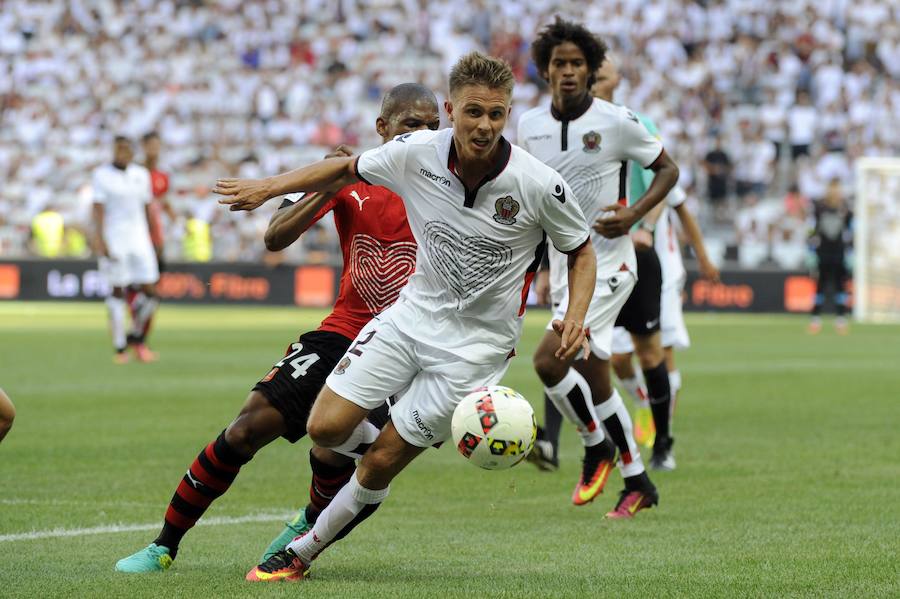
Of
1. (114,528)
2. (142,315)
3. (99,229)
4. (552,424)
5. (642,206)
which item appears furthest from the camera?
(142,315)

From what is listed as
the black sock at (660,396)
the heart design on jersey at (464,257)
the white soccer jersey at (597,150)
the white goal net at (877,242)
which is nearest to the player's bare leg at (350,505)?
the heart design on jersey at (464,257)

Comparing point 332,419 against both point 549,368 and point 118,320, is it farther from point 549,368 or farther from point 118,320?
point 118,320

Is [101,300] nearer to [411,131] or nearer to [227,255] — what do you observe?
[227,255]

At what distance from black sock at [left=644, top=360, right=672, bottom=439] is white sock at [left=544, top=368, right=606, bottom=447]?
66.0 inches

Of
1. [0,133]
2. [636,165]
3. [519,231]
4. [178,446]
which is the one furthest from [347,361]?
[0,133]

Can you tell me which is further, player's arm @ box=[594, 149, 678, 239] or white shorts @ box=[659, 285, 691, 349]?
white shorts @ box=[659, 285, 691, 349]

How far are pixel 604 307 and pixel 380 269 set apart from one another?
7.00ft

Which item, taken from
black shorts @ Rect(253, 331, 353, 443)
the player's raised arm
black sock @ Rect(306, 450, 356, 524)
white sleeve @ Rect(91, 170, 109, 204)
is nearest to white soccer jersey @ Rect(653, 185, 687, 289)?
black sock @ Rect(306, 450, 356, 524)

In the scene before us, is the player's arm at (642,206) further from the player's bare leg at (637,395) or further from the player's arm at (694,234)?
the player's bare leg at (637,395)

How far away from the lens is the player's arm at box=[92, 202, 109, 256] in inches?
696

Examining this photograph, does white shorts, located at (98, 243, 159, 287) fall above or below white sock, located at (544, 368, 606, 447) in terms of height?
below

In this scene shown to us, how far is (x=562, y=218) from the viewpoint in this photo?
5953 mm

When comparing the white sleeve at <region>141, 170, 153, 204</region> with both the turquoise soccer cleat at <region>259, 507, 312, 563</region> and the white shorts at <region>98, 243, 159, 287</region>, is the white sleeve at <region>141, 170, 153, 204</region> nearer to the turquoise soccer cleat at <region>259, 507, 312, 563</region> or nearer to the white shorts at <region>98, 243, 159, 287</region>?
the white shorts at <region>98, 243, 159, 287</region>

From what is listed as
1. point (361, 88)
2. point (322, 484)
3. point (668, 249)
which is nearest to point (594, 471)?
point (322, 484)
